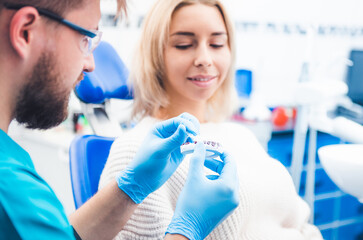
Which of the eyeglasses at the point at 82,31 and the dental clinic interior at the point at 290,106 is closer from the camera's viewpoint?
the eyeglasses at the point at 82,31

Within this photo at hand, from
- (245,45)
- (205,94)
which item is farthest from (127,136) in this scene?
(245,45)

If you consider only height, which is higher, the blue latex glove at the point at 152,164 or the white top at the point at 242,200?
the blue latex glove at the point at 152,164

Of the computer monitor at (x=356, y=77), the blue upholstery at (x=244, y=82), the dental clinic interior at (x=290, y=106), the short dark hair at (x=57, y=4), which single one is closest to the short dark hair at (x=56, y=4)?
the short dark hair at (x=57, y=4)

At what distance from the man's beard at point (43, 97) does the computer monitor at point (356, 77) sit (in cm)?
281

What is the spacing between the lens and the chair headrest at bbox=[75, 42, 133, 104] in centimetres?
115

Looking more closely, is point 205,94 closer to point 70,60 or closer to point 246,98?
point 70,60

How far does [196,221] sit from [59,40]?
49cm

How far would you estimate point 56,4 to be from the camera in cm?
66

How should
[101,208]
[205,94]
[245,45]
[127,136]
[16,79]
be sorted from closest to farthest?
[16,79], [101,208], [127,136], [205,94], [245,45]

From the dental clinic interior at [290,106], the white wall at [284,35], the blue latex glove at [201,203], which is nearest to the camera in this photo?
the blue latex glove at [201,203]

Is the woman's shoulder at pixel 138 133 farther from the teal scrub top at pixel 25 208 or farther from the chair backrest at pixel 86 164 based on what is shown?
the teal scrub top at pixel 25 208

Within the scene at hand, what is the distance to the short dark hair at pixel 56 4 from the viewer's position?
2.06 ft

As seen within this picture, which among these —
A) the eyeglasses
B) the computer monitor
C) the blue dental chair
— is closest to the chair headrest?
the blue dental chair

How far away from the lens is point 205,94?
3.93 feet
